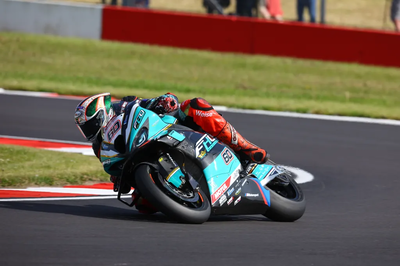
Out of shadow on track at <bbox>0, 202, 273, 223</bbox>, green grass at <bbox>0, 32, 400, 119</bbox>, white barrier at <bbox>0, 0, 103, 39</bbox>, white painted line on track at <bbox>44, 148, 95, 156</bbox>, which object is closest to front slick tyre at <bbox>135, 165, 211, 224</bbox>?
shadow on track at <bbox>0, 202, 273, 223</bbox>

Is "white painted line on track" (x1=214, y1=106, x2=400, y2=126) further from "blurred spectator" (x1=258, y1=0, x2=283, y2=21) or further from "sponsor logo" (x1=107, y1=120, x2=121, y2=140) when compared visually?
"sponsor logo" (x1=107, y1=120, x2=121, y2=140)

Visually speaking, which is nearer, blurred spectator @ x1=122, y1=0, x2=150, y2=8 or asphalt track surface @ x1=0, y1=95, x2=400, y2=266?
asphalt track surface @ x1=0, y1=95, x2=400, y2=266

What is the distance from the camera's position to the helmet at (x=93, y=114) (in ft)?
19.6

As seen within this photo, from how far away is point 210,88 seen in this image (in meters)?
16.4

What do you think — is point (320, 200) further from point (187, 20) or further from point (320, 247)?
point (187, 20)

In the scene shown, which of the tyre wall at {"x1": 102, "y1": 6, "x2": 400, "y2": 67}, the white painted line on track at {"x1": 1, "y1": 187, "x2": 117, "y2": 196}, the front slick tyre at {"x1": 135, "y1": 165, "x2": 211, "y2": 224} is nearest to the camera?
the front slick tyre at {"x1": 135, "y1": 165, "x2": 211, "y2": 224}

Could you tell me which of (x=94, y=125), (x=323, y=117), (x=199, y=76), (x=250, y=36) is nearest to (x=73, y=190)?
(x=94, y=125)

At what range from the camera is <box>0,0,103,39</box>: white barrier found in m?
19.0

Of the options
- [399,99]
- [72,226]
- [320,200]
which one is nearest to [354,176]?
[320,200]

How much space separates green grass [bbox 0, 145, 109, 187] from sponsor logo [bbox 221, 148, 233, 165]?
267cm

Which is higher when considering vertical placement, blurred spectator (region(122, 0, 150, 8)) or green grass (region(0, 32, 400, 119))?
blurred spectator (region(122, 0, 150, 8))

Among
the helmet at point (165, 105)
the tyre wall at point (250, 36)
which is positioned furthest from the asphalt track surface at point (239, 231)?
the tyre wall at point (250, 36)

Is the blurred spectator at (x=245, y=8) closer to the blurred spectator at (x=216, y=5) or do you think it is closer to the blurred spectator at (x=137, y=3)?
the blurred spectator at (x=216, y=5)

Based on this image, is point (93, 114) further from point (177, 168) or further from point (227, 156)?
point (227, 156)
